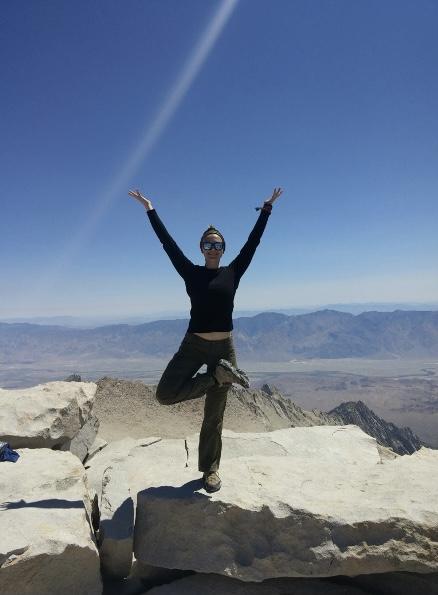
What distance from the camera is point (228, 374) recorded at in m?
5.64

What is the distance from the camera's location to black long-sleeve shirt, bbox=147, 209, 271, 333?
5.70m

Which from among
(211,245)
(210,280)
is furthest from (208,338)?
(211,245)

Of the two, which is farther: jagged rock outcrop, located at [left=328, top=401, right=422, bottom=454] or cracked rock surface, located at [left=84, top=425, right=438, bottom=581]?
jagged rock outcrop, located at [left=328, top=401, right=422, bottom=454]

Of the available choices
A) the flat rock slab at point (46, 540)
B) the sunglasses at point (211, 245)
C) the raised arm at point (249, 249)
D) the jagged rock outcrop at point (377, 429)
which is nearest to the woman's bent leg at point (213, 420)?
the raised arm at point (249, 249)

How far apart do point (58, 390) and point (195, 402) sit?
32.9 feet

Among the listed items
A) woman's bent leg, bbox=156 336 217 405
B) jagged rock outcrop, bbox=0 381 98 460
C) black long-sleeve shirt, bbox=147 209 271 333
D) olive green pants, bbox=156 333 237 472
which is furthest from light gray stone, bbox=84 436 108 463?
black long-sleeve shirt, bbox=147 209 271 333

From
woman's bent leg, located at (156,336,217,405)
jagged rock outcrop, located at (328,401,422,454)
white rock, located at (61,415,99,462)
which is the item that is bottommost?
jagged rock outcrop, located at (328,401,422,454)

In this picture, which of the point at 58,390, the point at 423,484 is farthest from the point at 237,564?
the point at 58,390

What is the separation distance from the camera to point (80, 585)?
16.7ft

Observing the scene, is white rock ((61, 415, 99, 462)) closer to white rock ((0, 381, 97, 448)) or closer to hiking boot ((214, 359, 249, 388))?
white rock ((0, 381, 97, 448))

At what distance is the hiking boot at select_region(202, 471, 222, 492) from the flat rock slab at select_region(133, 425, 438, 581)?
9cm

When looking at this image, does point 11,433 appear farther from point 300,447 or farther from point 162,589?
point 300,447

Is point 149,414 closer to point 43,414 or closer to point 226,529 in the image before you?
point 43,414

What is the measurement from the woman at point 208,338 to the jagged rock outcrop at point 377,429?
168ft
